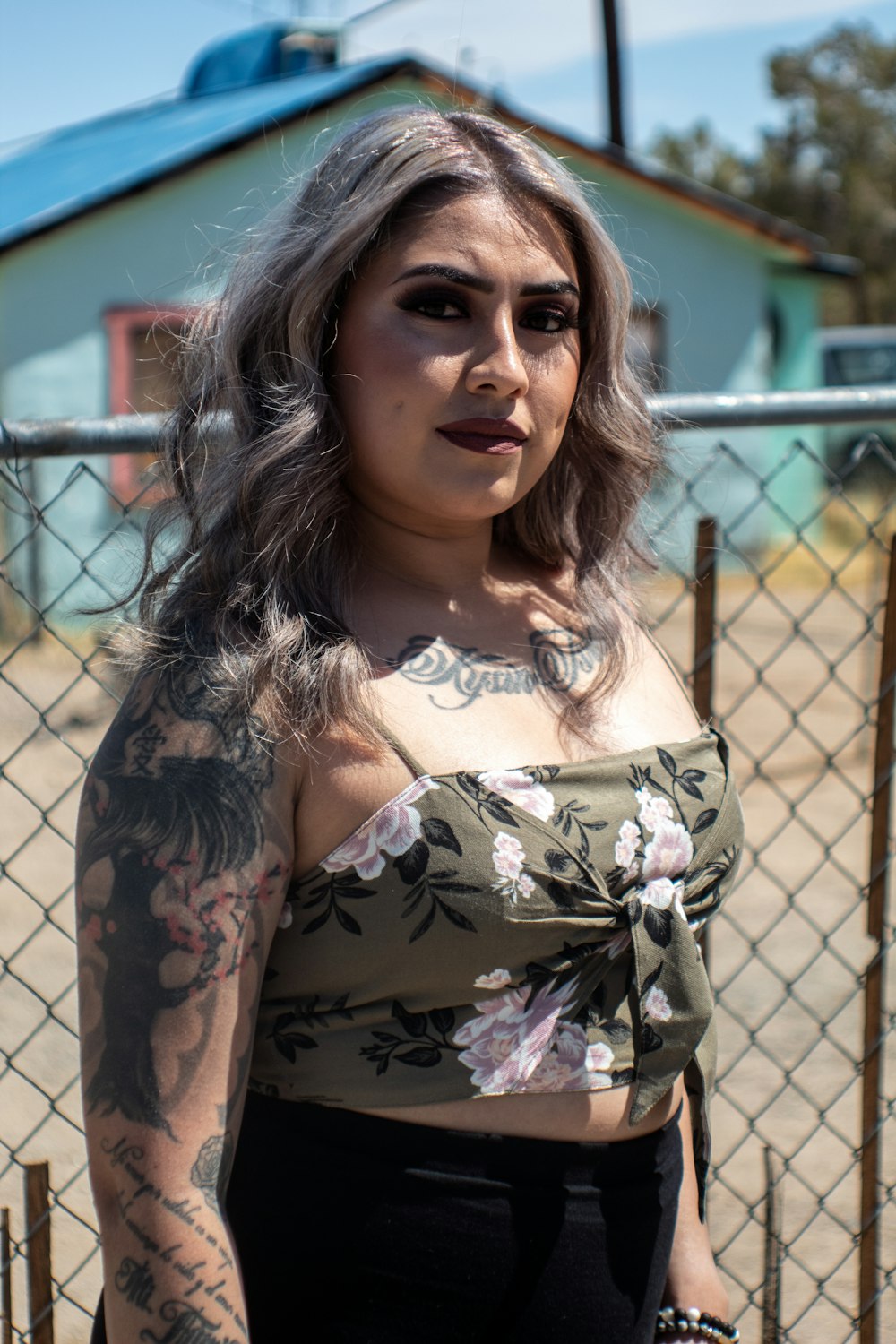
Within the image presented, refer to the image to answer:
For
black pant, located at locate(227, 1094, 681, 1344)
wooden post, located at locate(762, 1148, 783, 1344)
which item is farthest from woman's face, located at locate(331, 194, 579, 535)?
A: wooden post, located at locate(762, 1148, 783, 1344)

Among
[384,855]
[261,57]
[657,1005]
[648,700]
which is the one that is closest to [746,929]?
[648,700]

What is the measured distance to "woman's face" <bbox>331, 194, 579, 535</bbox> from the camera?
4.34ft

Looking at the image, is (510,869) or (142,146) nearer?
(510,869)

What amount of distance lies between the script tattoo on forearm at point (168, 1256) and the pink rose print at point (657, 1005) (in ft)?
1.58

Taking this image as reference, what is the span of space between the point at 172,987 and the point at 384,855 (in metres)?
0.23

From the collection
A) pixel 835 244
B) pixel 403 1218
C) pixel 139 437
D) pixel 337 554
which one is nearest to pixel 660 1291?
pixel 403 1218

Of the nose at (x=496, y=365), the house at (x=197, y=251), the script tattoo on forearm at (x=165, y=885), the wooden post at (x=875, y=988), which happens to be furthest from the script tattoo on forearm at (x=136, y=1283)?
the house at (x=197, y=251)

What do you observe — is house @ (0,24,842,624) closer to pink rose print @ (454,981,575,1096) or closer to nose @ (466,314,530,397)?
nose @ (466,314,530,397)

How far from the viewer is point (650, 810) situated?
136 cm

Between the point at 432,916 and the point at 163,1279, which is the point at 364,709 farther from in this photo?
the point at 163,1279

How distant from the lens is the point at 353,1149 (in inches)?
50.1

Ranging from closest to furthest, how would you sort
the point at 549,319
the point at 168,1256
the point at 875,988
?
the point at 168,1256, the point at 549,319, the point at 875,988

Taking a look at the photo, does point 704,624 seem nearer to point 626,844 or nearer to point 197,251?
point 626,844

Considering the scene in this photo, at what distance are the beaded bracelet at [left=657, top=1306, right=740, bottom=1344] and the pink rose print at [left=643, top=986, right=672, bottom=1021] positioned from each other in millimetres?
429
